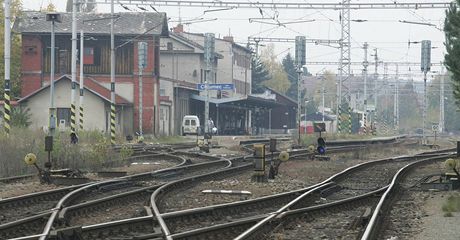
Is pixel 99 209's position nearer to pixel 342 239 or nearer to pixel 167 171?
pixel 342 239

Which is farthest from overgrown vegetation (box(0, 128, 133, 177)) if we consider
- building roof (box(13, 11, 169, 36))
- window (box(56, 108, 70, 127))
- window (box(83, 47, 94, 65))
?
window (box(83, 47, 94, 65))

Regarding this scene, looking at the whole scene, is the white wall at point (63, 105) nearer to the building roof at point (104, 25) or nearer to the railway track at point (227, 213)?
the building roof at point (104, 25)

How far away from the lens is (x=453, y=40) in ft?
56.9

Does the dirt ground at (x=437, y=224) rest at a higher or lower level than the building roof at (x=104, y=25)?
A: lower

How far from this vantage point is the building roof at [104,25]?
57.6 meters

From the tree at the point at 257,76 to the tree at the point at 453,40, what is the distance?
85.8 m

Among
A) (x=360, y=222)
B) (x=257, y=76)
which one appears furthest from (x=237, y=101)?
(x=360, y=222)

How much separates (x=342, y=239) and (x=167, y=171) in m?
10.9

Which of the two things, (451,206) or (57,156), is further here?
(57,156)

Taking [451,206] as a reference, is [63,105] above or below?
above

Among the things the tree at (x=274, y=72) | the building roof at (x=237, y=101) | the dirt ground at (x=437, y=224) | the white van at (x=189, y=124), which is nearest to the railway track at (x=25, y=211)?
the dirt ground at (x=437, y=224)

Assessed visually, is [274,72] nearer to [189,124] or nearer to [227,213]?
[189,124]

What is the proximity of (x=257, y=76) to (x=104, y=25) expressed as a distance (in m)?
52.6

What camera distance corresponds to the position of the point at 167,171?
66.4ft
